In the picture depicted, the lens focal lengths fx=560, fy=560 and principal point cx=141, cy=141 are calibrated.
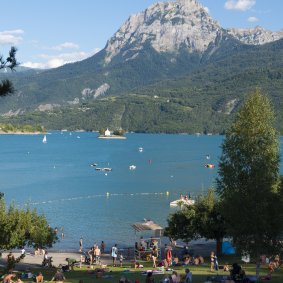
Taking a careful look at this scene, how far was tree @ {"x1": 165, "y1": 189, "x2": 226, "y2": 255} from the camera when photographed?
141 ft

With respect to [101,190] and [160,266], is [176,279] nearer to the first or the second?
[160,266]

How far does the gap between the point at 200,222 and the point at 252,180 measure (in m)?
17.2

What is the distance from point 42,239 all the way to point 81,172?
383ft

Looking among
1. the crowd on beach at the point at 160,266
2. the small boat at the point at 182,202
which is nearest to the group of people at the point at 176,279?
the crowd on beach at the point at 160,266

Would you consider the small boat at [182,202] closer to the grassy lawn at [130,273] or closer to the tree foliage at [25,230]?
the tree foliage at [25,230]

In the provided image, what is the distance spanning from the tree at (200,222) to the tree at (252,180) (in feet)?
48.8

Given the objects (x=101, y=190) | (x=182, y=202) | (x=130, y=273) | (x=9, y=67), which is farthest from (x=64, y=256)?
(x=101, y=190)

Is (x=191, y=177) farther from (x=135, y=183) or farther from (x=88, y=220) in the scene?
(x=88, y=220)

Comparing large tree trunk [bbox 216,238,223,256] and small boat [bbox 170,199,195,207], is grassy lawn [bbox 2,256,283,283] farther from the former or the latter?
small boat [bbox 170,199,195,207]

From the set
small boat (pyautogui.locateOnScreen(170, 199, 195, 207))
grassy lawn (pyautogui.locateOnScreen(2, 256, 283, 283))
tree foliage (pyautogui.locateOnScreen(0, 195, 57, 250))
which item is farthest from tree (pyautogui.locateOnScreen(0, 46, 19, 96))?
small boat (pyautogui.locateOnScreen(170, 199, 195, 207))

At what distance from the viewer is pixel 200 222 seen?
A: 4341cm

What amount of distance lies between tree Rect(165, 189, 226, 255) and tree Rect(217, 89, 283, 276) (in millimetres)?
14872

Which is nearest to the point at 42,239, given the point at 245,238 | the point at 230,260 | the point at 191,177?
the point at 230,260

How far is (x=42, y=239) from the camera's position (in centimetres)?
4203
